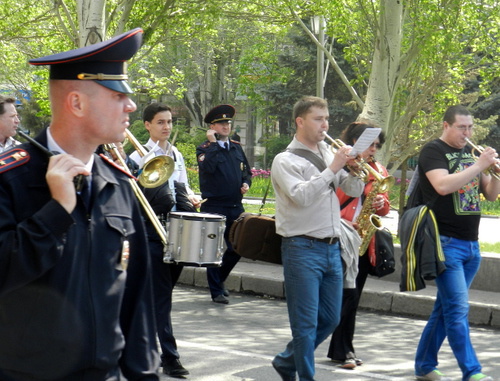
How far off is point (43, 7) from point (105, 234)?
1886 centimetres

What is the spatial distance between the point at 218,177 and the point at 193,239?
3.56 m

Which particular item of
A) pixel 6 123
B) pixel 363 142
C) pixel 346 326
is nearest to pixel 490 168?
pixel 363 142

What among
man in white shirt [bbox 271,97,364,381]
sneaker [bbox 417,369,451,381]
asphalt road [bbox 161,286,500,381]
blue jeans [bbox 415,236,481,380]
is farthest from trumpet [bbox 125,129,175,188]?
sneaker [bbox 417,369,451,381]

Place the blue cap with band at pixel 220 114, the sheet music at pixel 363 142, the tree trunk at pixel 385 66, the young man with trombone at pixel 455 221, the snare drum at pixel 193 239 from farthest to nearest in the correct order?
the tree trunk at pixel 385 66 → the blue cap with band at pixel 220 114 → the snare drum at pixel 193 239 → the young man with trombone at pixel 455 221 → the sheet music at pixel 363 142

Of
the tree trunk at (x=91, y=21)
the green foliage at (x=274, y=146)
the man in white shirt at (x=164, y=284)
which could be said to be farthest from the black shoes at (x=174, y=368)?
the green foliage at (x=274, y=146)

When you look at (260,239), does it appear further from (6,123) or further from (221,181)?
(221,181)

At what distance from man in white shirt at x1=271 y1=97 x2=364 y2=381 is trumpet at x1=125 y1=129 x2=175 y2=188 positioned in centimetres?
83

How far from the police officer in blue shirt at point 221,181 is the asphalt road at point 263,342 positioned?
1.04 ft

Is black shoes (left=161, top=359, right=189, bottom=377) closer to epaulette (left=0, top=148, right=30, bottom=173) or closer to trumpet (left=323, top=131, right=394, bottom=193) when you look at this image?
trumpet (left=323, top=131, right=394, bottom=193)

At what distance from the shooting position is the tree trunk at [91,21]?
12.6m

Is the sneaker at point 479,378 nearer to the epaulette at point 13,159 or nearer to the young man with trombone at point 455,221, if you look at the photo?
the young man with trombone at point 455,221

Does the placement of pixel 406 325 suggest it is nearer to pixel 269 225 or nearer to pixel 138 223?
pixel 269 225

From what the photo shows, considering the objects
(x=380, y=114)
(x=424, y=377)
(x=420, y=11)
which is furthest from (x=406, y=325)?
(x=420, y=11)

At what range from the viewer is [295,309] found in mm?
5402
